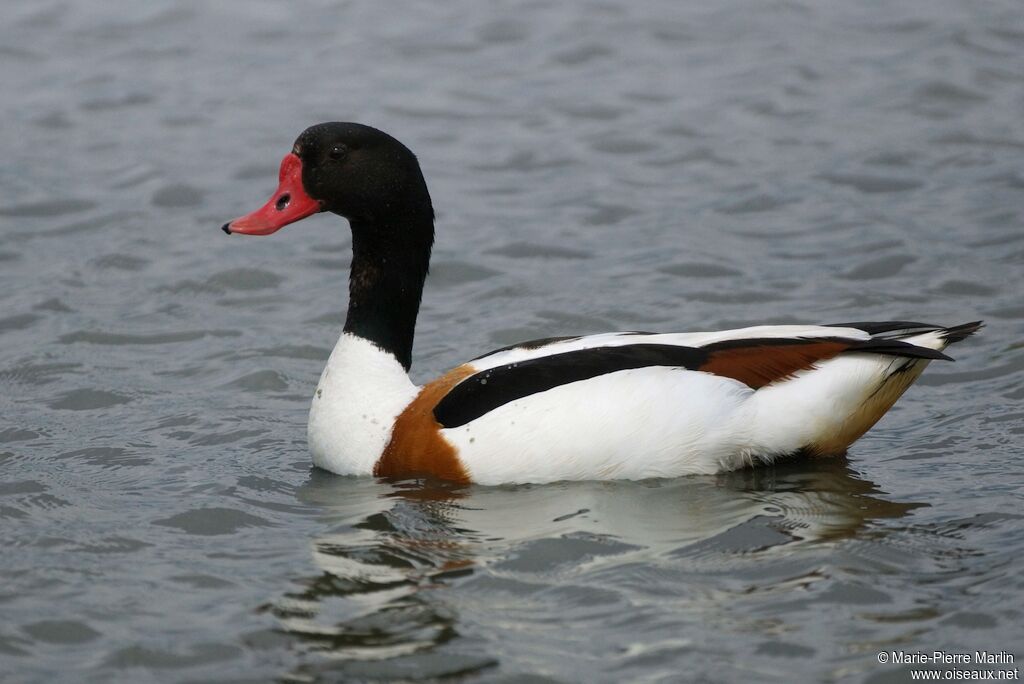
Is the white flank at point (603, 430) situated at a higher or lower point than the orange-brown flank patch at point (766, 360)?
lower

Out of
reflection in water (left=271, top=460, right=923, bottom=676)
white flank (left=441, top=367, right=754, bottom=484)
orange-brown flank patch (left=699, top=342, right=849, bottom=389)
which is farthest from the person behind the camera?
orange-brown flank patch (left=699, top=342, right=849, bottom=389)

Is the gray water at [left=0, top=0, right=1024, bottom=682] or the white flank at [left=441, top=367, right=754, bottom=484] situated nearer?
the gray water at [left=0, top=0, right=1024, bottom=682]

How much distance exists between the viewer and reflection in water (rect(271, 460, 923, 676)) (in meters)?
5.57

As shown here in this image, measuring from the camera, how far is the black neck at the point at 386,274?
7465 mm

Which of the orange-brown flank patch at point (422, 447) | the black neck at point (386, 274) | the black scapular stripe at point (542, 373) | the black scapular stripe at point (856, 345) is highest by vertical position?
the black neck at point (386, 274)

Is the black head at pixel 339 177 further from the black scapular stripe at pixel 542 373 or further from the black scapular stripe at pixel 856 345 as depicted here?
the black scapular stripe at pixel 856 345

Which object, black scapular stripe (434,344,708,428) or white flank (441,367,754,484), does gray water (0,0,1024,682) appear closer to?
white flank (441,367,754,484)

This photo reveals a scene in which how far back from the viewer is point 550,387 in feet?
22.7

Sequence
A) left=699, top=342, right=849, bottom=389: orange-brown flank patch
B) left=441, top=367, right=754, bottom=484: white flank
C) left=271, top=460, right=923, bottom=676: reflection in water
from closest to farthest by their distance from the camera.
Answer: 1. left=271, top=460, right=923, bottom=676: reflection in water
2. left=441, top=367, right=754, bottom=484: white flank
3. left=699, top=342, right=849, bottom=389: orange-brown flank patch

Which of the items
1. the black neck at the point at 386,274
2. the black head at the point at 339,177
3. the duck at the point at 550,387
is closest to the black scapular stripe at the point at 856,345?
the duck at the point at 550,387

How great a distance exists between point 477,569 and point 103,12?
11002 millimetres

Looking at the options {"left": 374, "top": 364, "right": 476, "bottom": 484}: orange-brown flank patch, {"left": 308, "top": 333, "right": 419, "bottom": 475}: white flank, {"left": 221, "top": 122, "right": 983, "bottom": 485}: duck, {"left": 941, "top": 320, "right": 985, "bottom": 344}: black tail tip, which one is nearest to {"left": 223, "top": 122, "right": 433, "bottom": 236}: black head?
{"left": 221, "top": 122, "right": 983, "bottom": 485}: duck

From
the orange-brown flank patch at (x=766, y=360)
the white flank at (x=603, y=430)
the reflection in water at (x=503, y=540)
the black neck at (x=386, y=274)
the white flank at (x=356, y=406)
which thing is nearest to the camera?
the reflection in water at (x=503, y=540)

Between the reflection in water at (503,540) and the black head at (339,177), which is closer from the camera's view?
the reflection in water at (503,540)
